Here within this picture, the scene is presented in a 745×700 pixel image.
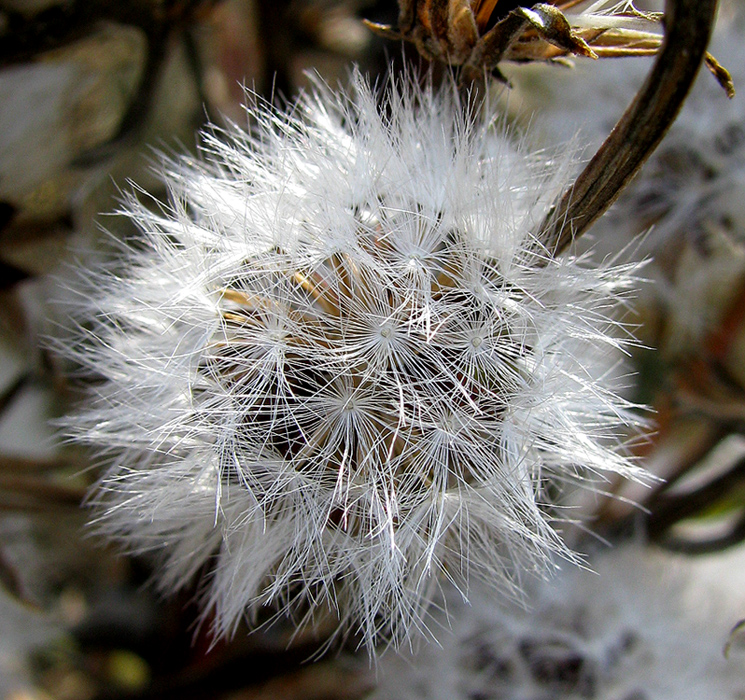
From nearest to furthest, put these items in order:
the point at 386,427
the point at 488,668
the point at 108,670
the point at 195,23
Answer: the point at 386,427, the point at 488,668, the point at 195,23, the point at 108,670

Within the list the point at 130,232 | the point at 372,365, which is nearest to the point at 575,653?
the point at 372,365

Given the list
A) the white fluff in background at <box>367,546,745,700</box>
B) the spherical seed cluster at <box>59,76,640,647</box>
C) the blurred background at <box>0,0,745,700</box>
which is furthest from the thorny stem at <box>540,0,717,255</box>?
the white fluff in background at <box>367,546,745,700</box>

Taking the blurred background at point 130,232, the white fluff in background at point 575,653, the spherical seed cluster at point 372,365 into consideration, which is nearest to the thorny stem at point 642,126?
the spherical seed cluster at point 372,365

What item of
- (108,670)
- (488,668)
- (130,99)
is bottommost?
(108,670)

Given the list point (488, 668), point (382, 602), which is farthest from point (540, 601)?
point (382, 602)

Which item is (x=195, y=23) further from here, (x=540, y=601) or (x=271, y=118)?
(x=540, y=601)

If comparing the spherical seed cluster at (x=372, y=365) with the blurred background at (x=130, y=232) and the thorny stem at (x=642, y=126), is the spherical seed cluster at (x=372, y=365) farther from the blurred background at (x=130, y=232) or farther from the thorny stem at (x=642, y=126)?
the blurred background at (x=130, y=232)
